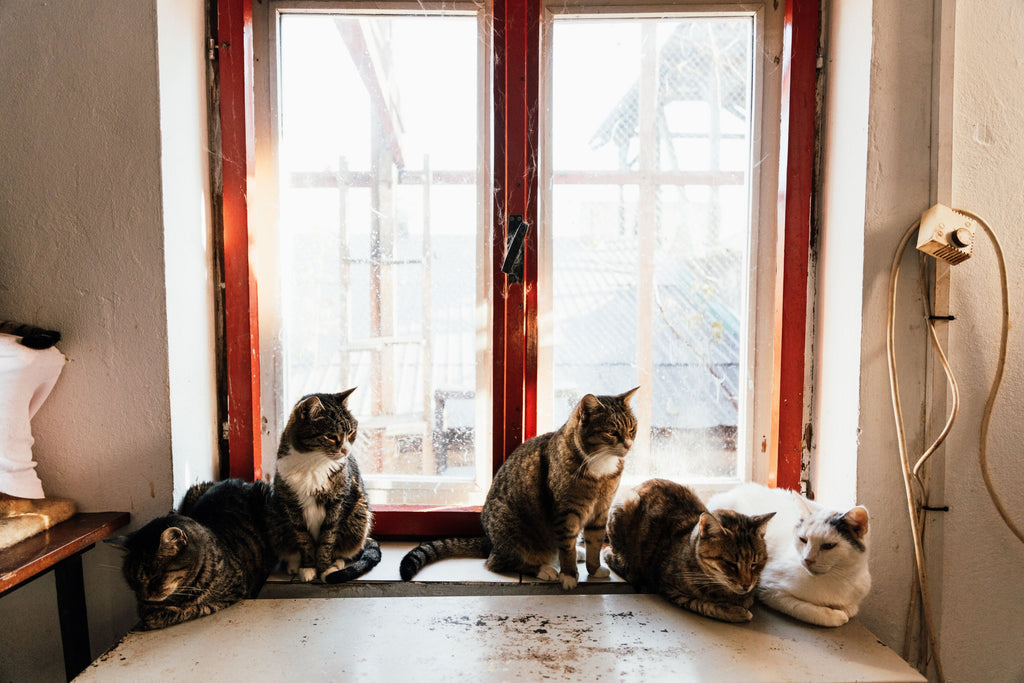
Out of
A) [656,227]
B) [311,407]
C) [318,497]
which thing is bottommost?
[318,497]

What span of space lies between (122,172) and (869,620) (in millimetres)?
2262

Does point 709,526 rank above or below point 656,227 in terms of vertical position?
below

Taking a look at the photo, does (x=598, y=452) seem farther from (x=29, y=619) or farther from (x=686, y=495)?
(x=29, y=619)

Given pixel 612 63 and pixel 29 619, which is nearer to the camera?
pixel 29 619

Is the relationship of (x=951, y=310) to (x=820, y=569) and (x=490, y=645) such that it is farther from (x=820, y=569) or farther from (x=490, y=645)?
(x=490, y=645)

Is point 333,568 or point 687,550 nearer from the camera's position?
point 687,550

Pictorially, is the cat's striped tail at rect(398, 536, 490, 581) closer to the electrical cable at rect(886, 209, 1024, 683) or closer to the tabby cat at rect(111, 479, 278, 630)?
the tabby cat at rect(111, 479, 278, 630)

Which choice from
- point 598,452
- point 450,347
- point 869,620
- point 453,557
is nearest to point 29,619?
→ point 453,557

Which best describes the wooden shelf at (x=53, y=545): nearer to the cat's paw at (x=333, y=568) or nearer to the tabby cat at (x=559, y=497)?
the cat's paw at (x=333, y=568)

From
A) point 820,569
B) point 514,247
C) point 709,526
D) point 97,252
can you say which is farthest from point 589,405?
point 97,252

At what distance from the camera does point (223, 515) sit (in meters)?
1.43

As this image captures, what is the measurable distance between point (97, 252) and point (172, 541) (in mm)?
774

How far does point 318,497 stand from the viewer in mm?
1432

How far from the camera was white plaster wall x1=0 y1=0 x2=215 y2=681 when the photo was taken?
138 centimetres
